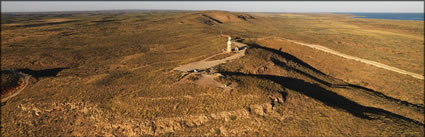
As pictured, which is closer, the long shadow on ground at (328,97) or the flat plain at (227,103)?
the flat plain at (227,103)

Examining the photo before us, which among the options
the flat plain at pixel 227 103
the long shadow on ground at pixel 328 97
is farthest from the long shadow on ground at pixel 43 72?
the long shadow on ground at pixel 328 97

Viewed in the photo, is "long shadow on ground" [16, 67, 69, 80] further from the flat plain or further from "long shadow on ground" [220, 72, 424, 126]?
"long shadow on ground" [220, 72, 424, 126]

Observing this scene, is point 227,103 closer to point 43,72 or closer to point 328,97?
point 328,97

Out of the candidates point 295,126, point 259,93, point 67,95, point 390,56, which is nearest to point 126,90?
point 67,95

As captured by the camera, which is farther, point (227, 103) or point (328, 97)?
point (328, 97)

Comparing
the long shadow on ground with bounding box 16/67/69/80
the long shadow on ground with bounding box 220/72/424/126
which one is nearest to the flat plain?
the long shadow on ground with bounding box 220/72/424/126

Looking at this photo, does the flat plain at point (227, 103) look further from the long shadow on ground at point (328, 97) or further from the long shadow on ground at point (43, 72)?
the long shadow on ground at point (43, 72)

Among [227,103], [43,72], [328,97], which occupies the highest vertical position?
[43,72]

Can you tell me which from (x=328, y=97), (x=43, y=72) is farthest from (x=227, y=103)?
(x=43, y=72)

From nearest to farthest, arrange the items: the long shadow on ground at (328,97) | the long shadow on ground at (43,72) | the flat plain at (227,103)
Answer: the flat plain at (227,103) → the long shadow on ground at (328,97) → the long shadow on ground at (43,72)

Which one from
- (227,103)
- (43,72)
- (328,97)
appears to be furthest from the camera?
(43,72)

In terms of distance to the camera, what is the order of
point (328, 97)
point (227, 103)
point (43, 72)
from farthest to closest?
point (43, 72) → point (328, 97) → point (227, 103)
